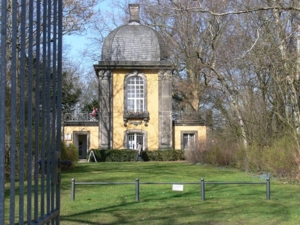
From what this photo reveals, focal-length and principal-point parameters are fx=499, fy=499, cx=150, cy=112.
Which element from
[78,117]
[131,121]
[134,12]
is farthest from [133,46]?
[78,117]

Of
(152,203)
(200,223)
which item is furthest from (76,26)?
(200,223)

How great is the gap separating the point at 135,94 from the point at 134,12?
739 centimetres

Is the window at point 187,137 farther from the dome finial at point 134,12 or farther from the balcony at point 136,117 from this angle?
the dome finial at point 134,12

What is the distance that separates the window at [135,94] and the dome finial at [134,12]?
5713 mm

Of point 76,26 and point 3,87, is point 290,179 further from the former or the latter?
point 3,87

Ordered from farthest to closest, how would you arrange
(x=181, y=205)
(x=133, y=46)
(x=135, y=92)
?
(x=133, y=46) < (x=135, y=92) < (x=181, y=205)

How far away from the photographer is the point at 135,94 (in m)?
37.8

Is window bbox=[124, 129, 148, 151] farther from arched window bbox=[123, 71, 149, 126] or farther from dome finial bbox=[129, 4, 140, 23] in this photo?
dome finial bbox=[129, 4, 140, 23]

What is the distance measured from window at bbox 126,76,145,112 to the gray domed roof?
173 centimetres

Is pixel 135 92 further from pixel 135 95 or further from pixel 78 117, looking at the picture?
pixel 78 117

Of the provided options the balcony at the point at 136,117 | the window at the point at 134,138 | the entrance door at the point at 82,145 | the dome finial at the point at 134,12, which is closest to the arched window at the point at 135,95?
the balcony at the point at 136,117

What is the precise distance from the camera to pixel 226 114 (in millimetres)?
25984

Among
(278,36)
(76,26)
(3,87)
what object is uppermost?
(76,26)

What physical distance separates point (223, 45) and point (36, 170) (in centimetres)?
2174
